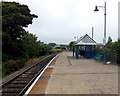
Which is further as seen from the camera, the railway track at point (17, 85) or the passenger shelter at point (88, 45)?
the passenger shelter at point (88, 45)

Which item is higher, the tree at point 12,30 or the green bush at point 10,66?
the tree at point 12,30

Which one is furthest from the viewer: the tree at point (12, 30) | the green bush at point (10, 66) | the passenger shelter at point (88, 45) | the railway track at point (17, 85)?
the passenger shelter at point (88, 45)

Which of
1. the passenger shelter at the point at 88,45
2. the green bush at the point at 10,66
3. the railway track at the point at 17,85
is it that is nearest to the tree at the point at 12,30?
the green bush at the point at 10,66

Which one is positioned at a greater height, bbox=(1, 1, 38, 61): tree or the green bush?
bbox=(1, 1, 38, 61): tree

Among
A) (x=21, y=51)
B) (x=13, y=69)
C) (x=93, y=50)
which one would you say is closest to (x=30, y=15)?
(x=21, y=51)

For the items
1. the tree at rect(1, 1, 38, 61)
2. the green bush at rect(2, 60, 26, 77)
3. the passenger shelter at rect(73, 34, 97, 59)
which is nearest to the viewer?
the green bush at rect(2, 60, 26, 77)

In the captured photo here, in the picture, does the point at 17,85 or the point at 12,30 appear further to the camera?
the point at 12,30

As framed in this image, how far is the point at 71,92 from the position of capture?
8078 millimetres

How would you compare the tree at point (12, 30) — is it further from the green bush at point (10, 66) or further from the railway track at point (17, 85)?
the railway track at point (17, 85)

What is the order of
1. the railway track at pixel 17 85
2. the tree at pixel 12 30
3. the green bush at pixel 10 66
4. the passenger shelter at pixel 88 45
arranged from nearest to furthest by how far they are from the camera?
the railway track at pixel 17 85 < the green bush at pixel 10 66 < the tree at pixel 12 30 < the passenger shelter at pixel 88 45

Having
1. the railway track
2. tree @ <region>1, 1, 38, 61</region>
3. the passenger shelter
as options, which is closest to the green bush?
the railway track

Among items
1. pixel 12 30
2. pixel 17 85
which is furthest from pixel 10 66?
pixel 12 30

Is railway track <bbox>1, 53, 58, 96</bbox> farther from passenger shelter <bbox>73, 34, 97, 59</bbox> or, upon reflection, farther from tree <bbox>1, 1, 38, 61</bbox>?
passenger shelter <bbox>73, 34, 97, 59</bbox>

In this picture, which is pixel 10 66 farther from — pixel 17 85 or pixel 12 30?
pixel 12 30
